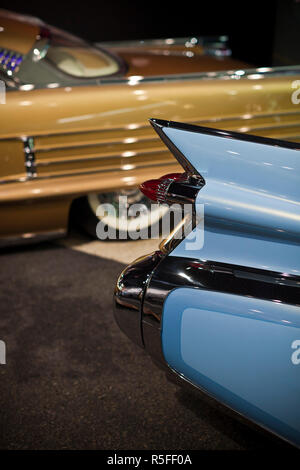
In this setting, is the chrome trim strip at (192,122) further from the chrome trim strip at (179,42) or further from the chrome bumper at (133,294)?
the chrome trim strip at (179,42)

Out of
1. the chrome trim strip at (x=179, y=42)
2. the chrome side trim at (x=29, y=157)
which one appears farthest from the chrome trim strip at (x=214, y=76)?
the chrome trim strip at (x=179, y=42)

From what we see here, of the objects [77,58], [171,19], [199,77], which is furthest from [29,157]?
[171,19]

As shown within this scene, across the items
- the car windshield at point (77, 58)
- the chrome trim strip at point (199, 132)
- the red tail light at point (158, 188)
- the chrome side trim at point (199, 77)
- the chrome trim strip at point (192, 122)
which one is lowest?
the red tail light at point (158, 188)

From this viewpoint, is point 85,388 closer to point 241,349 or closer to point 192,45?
point 241,349

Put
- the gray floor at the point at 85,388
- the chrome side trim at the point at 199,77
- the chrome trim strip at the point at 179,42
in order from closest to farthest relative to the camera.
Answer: the gray floor at the point at 85,388, the chrome side trim at the point at 199,77, the chrome trim strip at the point at 179,42

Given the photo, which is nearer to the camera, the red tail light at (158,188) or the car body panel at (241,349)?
the car body panel at (241,349)

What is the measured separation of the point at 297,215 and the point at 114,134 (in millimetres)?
1616

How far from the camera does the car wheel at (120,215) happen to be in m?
2.93

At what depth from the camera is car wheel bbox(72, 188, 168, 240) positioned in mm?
2926

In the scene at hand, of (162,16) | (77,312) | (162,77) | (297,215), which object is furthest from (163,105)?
(162,16)

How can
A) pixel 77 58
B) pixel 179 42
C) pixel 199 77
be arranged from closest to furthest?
pixel 199 77 → pixel 77 58 → pixel 179 42

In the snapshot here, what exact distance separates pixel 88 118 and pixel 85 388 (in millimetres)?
1369

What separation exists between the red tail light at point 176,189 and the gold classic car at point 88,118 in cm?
140

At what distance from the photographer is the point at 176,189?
1.24m
